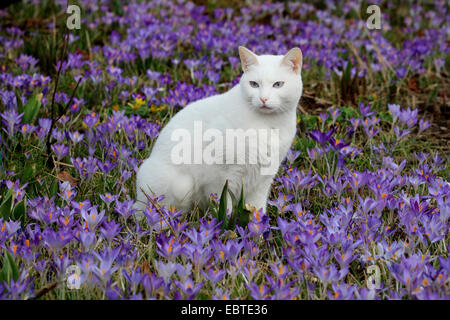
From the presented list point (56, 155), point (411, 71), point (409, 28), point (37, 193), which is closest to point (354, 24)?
point (409, 28)

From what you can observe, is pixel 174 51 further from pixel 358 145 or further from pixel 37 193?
pixel 37 193

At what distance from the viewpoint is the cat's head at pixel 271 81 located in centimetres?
298

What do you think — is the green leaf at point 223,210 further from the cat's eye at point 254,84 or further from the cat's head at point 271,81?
the cat's eye at point 254,84

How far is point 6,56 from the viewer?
561cm

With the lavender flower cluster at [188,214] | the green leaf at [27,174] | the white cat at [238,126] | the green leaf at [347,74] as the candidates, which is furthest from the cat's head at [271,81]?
the green leaf at [347,74]

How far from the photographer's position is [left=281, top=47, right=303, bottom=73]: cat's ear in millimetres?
2974

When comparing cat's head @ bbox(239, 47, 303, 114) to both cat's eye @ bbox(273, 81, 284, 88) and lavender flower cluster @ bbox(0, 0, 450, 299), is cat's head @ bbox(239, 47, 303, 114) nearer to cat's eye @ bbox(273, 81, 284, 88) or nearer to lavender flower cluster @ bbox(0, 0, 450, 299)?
cat's eye @ bbox(273, 81, 284, 88)

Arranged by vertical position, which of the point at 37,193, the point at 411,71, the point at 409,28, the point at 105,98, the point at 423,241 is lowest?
the point at 423,241

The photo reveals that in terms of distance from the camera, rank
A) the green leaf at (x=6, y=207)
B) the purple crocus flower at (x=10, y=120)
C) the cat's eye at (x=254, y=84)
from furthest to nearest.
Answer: the purple crocus flower at (x=10, y=120), the cat's eye at (x=254, y=84), the green leaf at (x=6, y=207)

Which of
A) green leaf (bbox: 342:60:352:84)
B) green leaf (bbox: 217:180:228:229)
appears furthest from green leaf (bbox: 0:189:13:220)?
green leaf (bbox: 342:60:352:84)

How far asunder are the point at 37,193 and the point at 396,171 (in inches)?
87.1

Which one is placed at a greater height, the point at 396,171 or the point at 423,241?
the point at 396,171

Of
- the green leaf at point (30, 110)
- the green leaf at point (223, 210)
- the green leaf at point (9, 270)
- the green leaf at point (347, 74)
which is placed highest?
the green leaf at point (347, 74)

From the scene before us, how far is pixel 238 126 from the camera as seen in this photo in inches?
118
